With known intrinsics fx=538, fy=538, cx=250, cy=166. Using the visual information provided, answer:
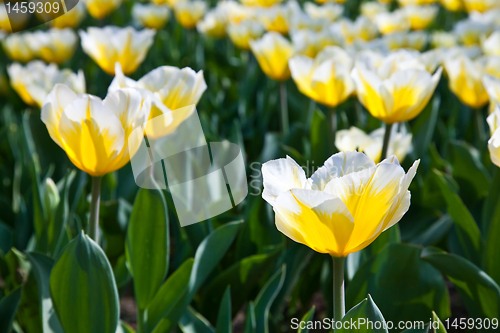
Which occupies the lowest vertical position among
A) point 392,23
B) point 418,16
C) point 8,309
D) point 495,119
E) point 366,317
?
point 418,16

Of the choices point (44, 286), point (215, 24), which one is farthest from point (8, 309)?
point (215, 24)

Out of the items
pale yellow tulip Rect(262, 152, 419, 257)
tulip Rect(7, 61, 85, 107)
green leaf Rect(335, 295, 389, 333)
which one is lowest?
tulip Rect(7, 61, 85, 107)

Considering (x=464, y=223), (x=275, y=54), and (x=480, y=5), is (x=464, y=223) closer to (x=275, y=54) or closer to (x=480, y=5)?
(x=275, y=54)

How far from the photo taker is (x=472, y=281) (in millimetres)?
993

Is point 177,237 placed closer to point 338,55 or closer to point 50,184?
point 50,184

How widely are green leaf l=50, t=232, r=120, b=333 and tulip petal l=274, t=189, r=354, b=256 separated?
307 mm

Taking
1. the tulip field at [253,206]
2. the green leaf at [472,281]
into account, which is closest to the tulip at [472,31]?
the tulip field at [253,206]

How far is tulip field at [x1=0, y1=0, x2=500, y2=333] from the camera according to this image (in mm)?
667

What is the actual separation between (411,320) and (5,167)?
146 centimetres

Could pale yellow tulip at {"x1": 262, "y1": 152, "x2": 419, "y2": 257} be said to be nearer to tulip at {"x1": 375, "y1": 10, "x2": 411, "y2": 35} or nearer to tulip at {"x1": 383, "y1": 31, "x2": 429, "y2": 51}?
tulip at {"x1": 383, "y1": 31, "x2": 429, "y2": 51}

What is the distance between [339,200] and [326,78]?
2.78 feet

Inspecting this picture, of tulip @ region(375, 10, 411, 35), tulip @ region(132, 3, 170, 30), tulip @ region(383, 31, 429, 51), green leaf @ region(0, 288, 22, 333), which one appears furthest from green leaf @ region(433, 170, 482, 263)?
tulip @ region(132, 3, 170, 30)

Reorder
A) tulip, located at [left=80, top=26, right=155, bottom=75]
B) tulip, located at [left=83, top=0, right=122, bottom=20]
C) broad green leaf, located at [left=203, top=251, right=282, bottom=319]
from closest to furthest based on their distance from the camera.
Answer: broad green leaf, located at [left=203, top=251, right=282, bottom=319], tulip, located at [left=80, top=26, right=155, bottom=75], tulip, located at [left=83, top=0, right=122, bottom=20]

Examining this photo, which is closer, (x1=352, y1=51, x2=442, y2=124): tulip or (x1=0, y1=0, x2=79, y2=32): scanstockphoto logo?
(x1=352, y1=51, x2=442, y2=124): tulip
